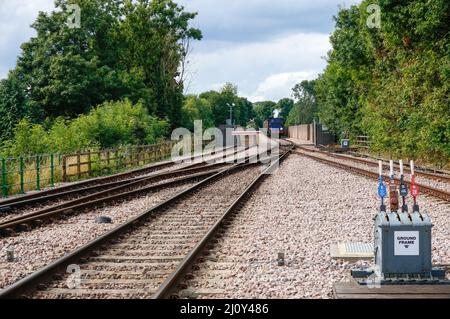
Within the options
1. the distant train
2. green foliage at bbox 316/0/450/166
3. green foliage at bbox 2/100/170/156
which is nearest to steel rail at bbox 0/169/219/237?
green foliage at bbox 2/100/170/156

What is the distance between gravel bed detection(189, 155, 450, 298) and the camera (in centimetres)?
713

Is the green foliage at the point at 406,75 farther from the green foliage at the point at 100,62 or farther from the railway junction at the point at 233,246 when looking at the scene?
the green foliage at the point at 100,62

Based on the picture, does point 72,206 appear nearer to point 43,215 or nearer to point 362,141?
point 43,215

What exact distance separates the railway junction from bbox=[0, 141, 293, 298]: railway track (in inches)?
0.8

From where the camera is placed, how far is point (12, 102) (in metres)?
40.8

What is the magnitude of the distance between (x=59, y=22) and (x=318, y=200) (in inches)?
1669

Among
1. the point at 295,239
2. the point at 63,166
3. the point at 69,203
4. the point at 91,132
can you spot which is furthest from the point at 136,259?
the point at 91,132

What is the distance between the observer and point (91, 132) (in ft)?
114

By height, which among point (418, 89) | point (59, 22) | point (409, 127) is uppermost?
point (59, 22)

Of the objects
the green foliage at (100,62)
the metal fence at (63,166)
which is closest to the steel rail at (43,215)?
the metal fence at (63,166)

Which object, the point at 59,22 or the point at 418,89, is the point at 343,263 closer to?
the point at 418,89

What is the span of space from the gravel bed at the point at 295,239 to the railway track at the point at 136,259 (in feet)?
1.60

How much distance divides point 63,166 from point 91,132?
12.2 meters
